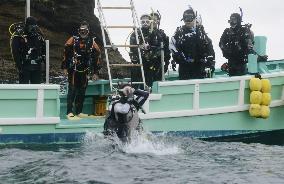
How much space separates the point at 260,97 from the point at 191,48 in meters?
1.75

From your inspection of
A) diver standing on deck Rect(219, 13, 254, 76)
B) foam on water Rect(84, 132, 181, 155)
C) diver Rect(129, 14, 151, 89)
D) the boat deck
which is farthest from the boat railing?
diver standing on deck Rect(219, 13, 254, 76)

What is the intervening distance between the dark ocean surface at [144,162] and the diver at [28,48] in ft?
5.55

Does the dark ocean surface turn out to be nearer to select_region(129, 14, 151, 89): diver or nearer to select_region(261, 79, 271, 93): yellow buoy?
select_region(261, 79, 271, 93): yellow buoy

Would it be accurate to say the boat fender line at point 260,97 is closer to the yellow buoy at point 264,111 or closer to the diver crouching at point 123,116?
the yellow buoy at point 264,111

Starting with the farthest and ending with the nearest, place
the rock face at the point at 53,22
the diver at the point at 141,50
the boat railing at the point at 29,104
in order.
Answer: the rock face at the point at 53,22 < the diver at the point at 141,50 < the boat railing at the point at 29,104

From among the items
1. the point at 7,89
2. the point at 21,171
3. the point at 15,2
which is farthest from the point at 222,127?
the point at 15,2

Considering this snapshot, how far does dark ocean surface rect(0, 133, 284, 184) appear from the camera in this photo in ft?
26.2

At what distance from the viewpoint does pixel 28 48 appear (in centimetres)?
1166

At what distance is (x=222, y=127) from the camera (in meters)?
12.3

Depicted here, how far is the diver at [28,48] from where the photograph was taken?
38.2 feet

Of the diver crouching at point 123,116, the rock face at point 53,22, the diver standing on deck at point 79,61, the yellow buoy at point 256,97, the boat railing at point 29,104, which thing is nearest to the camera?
the diver crouching at point 123,116

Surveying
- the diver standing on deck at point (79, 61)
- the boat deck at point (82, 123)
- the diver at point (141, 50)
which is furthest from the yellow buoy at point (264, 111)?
the diver standing on deck at point (79, 61)

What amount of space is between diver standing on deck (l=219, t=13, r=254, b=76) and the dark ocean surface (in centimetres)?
236

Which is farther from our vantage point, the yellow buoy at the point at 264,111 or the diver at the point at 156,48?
the diver at the point at 156,48
